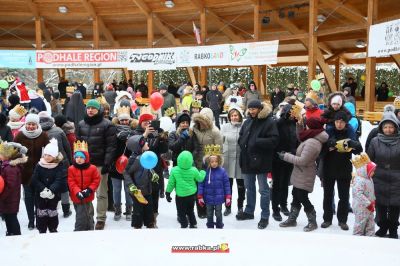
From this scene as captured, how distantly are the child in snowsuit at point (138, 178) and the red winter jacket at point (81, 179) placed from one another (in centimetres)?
33

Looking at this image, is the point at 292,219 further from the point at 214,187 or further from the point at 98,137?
the point at 98,137

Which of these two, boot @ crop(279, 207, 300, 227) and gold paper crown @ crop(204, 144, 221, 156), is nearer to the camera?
gold paper crown @ crop(204, 144, 221, 156)

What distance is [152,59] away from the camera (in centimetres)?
1566

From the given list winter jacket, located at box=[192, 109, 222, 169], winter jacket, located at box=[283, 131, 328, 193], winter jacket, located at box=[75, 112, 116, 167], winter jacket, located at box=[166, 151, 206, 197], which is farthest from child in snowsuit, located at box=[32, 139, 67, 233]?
winter jacket, located at box=[283, 131, 328, 193]

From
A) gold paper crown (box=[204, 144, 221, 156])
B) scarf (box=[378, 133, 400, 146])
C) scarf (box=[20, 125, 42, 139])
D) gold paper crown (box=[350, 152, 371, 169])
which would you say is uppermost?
scarf (box=[20, 125, 42, 139])

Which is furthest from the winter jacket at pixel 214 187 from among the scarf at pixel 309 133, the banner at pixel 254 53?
the banner at pixel 254 53

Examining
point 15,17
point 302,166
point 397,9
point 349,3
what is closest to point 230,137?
point 302,166

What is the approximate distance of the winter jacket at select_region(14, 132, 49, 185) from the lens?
15.1 feet

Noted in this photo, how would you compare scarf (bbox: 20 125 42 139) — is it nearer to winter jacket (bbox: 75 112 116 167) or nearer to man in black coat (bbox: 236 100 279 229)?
winter jacket (bbox: 75 112 116 167)

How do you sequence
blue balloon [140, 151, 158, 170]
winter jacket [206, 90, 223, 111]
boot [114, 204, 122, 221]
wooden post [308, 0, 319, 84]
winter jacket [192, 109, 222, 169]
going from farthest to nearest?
wooden post [308, 0, 319, 84] < winter jacket [206, 90, 223, 111] < boot [114, 204, 122, 221] < winter jacket [192, 109, 222, 169] < blue balloon [140, 151, 158, 170]

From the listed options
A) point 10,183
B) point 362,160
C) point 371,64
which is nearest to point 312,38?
point 371,64

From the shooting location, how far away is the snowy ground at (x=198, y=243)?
9.52 ft

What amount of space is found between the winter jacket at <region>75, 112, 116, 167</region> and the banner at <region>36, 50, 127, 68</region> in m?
11.8

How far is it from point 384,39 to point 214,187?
6.87m
